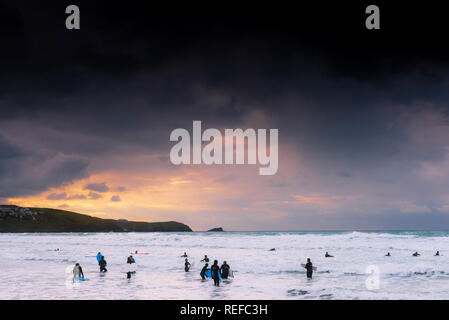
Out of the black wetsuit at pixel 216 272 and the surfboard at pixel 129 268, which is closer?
the black wetsuit at pixel 216 272

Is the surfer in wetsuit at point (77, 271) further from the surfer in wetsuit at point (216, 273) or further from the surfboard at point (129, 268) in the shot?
the surfer in wetsuit at point (216, 273)

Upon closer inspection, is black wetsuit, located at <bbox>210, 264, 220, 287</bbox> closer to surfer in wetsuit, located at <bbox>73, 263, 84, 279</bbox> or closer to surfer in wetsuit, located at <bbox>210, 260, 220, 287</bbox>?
surfer in wetsuit, located at <bbox>210, 260, 220, 287</bbox>

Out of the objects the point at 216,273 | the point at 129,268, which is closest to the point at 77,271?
the point at 129,268

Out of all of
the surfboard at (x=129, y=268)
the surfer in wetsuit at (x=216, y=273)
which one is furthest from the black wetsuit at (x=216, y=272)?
the surfboard at (x=129, y=268)

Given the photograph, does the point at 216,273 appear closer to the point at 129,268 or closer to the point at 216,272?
the point at 216,272

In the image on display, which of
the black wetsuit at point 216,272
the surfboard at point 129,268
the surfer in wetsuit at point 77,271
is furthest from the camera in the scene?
the surfboard at point 129,268

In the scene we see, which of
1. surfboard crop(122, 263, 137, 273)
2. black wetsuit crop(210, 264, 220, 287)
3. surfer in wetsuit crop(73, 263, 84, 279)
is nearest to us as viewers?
black wetsuit crop(210, 264, 220, 287)

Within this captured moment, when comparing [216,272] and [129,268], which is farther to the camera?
[129,268]

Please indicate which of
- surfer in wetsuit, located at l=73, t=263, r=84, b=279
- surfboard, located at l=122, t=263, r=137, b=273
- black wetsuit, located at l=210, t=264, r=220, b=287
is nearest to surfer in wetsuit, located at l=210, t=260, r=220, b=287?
black wetsuit, located at l=210, t=264, r=220, b=287

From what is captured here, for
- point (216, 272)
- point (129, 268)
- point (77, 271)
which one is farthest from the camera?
point (129, 268)

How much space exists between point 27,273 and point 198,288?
15909 mm

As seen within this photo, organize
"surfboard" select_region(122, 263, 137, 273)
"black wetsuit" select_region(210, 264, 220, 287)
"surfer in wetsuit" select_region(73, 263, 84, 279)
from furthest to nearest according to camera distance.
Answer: "surfboard" select_region(122, 263, 137, 273), "surfer in wetsuit" select_region(73, 263, 84, 279), "black wetsuit" select_region(210, 264, 220, 287)
